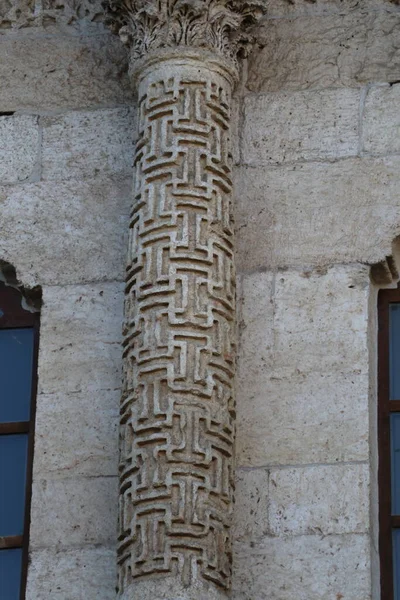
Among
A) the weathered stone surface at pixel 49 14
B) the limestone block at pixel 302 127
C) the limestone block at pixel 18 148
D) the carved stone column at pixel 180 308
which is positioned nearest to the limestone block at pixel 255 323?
the carved stone column at pixel 180 308

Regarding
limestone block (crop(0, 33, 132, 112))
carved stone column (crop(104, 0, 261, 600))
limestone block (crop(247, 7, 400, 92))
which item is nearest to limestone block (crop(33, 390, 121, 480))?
carved stone column (crop(104, 0, 261, 600))

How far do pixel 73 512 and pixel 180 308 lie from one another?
2.55ft

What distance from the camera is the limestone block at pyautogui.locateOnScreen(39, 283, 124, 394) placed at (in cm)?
774

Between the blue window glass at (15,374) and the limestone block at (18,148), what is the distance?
584mm

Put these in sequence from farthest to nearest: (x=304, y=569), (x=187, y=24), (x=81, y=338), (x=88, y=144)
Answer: (x=88, y=144), (x=187, y=24), (x=81, y=338), (x=304, y=569)

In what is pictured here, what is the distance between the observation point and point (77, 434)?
764cm

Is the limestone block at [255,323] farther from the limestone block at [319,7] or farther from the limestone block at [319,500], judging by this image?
the limestone block at [319,7]

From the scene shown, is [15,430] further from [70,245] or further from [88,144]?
[88,144]

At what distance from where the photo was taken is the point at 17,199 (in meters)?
8.13

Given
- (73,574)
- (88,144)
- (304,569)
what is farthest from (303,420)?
(88,144)

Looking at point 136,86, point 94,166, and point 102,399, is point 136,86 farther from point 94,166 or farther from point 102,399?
point 102,399

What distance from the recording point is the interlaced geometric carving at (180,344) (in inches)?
280

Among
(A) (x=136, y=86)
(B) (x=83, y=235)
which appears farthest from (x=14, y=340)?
(A) (x=136, y=86)

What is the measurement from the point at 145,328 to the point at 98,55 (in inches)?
55.3
